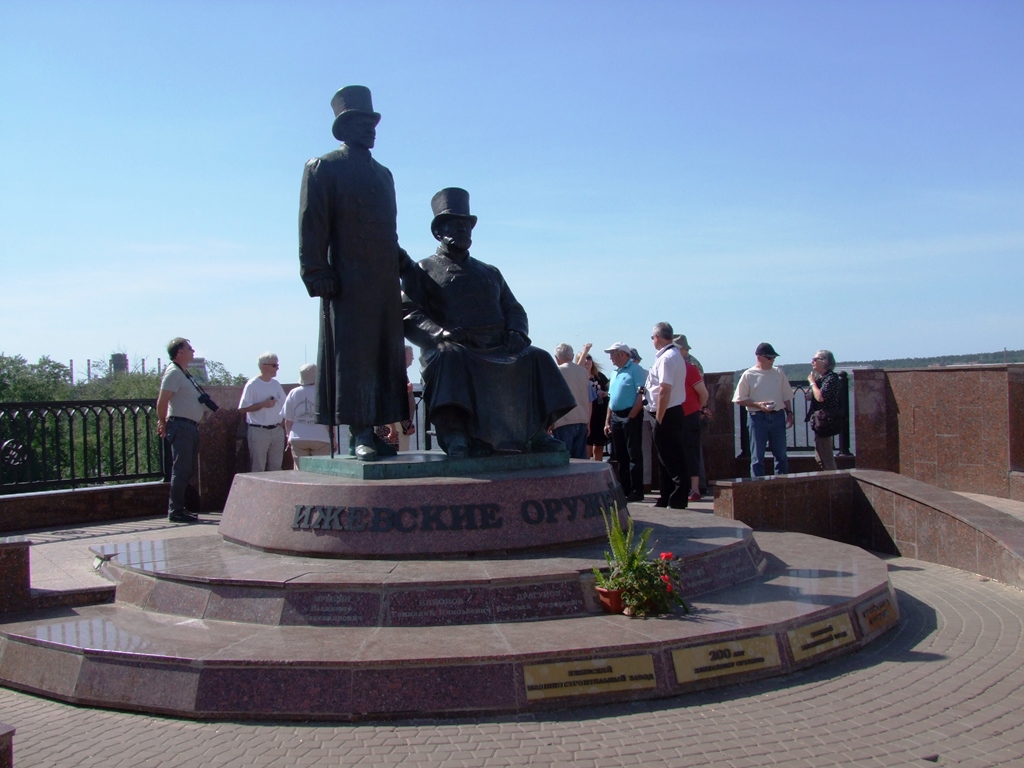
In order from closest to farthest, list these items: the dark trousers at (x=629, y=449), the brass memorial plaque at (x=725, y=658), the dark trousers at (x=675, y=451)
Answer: the brass memorial plaque at (x=725, y=658)
the dark trousers at (x=675, y=451)
the dark trousers at (x=629, y=449)

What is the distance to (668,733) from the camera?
13.5 feet

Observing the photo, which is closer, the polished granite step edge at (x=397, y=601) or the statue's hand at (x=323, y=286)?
the polished granite step edge at (x=397, y=601)

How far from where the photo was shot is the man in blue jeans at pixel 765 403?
10.2m

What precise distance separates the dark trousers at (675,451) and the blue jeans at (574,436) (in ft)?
3.44

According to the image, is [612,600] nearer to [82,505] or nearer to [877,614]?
[877,614]

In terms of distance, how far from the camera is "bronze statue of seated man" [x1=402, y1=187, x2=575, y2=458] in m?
6.71

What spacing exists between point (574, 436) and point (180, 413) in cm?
398

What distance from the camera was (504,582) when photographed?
17.0 ft

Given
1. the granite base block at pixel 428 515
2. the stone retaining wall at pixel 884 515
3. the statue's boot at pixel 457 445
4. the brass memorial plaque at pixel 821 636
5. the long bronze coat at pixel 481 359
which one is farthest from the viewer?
the stone retaining wall at pixel 884 515

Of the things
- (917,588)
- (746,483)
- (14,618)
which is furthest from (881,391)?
(14,618)

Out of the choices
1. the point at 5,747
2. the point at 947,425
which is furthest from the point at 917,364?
the point at 5,747

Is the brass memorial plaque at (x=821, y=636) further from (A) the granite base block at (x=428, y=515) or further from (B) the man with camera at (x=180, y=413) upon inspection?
A: (B) the man with camera at (x=180, y=413)

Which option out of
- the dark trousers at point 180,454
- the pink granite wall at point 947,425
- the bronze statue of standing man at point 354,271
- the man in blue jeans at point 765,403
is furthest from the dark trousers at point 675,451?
the dark trousers at point 180,454

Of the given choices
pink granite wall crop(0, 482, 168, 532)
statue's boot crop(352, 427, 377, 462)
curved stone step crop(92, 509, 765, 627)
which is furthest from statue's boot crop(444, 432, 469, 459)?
pink granite wall crop(0, 482, 168, 532)
